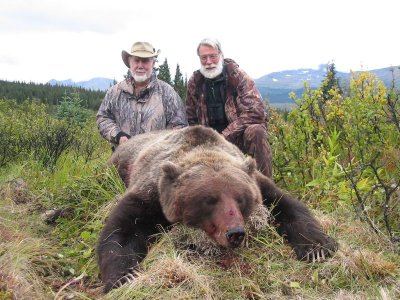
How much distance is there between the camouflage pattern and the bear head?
4.80ft

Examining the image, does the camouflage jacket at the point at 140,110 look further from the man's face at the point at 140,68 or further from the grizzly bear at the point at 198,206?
the grizzly bear at the point at 198,206

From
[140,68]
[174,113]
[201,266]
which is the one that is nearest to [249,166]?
[201,266]

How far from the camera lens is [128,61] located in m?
6.55

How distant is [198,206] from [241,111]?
8.22 ft

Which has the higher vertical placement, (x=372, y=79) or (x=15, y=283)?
(x=372, y=79)

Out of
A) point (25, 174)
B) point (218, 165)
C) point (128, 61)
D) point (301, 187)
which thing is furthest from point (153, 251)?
point (128, 61)

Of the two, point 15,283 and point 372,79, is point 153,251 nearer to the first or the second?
point 15,283

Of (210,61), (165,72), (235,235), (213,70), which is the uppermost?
(165,72)

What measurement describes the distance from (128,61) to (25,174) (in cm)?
200

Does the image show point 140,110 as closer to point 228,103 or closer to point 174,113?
point 174,113

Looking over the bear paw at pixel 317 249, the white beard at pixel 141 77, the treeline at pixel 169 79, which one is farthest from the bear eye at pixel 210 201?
the treeline at pixel 169 79

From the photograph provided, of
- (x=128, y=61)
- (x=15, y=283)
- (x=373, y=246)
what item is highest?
(x=128, y=61)

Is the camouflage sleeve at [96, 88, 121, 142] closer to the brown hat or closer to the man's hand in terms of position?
the man's hand

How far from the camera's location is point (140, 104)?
245 inches
